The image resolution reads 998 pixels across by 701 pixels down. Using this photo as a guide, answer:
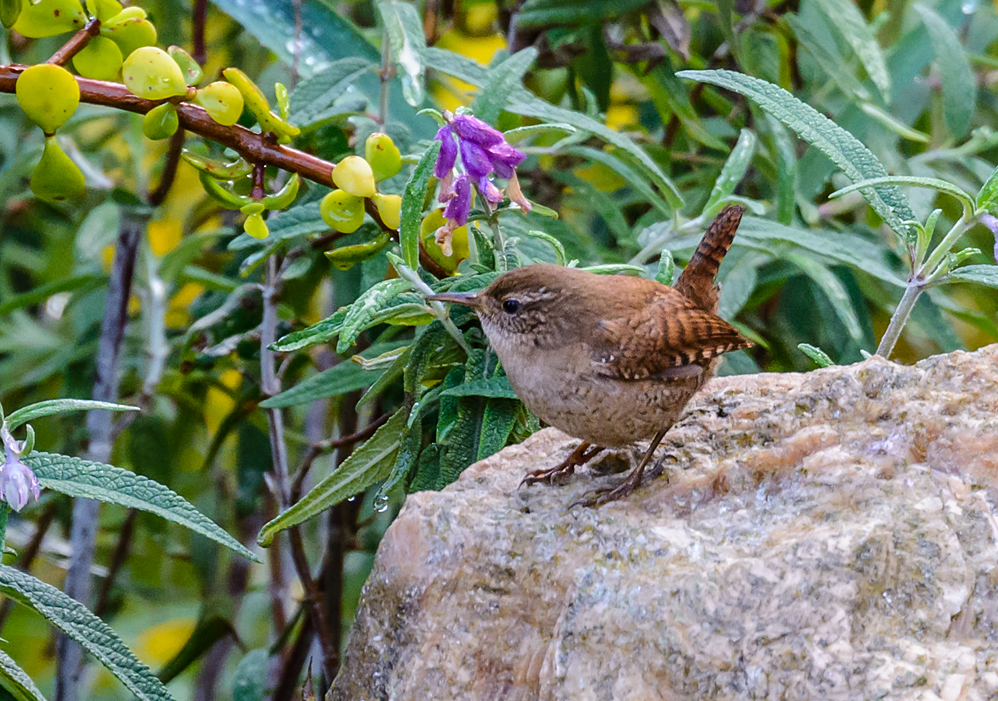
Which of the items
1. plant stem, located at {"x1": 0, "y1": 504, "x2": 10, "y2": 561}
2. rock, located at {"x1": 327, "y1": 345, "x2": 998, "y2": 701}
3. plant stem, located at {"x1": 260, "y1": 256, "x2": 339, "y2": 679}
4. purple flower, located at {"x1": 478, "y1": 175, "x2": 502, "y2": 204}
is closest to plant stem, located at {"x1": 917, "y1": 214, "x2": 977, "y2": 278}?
rock, located at {"x1": 327, "y1": 345, "x2": 998, "y2": 701}

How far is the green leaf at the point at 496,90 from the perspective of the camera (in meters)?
2.20

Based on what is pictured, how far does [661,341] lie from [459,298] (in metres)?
0.40

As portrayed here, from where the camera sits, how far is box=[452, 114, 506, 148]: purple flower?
1.88 meters

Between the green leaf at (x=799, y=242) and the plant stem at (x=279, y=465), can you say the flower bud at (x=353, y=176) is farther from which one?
the green leaf at (x=799, y=242)

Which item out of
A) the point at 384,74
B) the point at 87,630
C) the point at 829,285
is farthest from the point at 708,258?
the point at 87,630

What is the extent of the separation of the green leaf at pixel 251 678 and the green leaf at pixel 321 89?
1334 mm

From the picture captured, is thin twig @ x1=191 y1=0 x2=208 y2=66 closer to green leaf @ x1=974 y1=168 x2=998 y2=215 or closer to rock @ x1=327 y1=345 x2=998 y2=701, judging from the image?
rock @ x1=327 y1=345 x2=998 y2=701

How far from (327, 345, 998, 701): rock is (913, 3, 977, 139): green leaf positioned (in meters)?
1.51

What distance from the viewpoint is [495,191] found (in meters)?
1.92

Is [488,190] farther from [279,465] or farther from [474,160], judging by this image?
[279,465]

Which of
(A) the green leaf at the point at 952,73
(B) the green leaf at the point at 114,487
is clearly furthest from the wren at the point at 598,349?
(A) the green leaf at the point at 952,73

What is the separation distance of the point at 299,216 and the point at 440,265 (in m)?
0.33

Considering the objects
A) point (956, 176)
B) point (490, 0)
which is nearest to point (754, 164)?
point (956, 176)

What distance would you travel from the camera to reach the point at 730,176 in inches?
94.3
